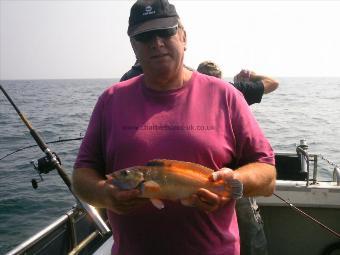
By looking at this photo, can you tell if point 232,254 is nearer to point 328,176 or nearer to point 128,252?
point 128,252

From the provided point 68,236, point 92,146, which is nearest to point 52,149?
point 68,236

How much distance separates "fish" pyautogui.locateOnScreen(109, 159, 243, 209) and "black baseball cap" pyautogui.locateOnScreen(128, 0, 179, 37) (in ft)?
2.75

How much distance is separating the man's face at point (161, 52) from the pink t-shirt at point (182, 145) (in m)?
0.13

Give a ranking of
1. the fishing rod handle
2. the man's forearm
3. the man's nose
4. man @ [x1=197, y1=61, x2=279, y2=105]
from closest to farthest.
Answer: the man's forearm < the man's nose < the fishing rod handle < man @ [x1=197, y1=61, x2=279, y2=105]

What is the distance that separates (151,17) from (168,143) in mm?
795

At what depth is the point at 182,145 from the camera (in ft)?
7.43

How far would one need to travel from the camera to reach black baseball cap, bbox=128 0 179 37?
2443 millimetres

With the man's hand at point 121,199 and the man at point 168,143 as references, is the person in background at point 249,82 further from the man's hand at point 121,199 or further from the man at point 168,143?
the man's hand at point 121,199

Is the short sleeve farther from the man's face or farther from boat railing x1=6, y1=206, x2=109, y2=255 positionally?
boat railing x1=6, y1=206, x2=109, y2=255

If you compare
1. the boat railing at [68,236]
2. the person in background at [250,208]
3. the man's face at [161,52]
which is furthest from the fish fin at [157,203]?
the person in background at [250,208]

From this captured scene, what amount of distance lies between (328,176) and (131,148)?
11.3 m

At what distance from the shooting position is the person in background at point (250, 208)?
420cm

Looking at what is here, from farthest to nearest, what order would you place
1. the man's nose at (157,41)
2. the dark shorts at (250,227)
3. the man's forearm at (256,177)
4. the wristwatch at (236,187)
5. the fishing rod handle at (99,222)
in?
the dark shorts at (250,227), the fishing rod handle at (99,222), the man's nose at (157,41), the man's forearm at (256,177), the wristwatch at (236,187)

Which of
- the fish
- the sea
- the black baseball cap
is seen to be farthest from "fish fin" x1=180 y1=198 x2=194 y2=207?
the sea
